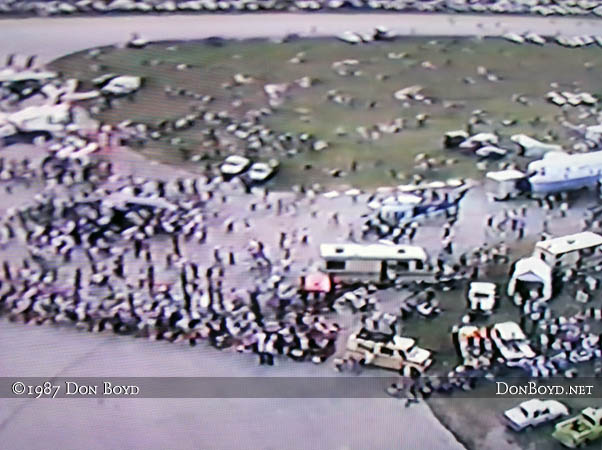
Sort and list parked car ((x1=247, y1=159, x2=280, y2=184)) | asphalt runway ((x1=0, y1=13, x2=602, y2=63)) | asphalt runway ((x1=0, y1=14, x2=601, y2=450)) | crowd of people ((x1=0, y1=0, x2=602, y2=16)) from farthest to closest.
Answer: crowd of people ((x1=0, y1=0, x2=602, y2=16))
asphalt runway ((x1=0, y1=13, x2=602, y2=63))
parked car ((x1=247, y1=159, x2=280, y2=184))
asphalt runway ((x1=0, y1=14, x2=601, y2=450))

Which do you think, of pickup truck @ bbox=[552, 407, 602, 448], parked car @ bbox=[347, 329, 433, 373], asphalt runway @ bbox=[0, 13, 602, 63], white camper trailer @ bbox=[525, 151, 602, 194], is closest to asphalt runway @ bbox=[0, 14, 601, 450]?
parked car @ bbox=[347, 329, 433, 373]

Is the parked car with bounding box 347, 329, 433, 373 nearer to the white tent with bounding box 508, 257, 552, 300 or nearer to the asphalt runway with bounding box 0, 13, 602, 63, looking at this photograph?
the white tent with bounding box 508, 257, 552, 300

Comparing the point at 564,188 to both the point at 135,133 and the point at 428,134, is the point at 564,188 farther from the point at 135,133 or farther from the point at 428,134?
the point at 135,133

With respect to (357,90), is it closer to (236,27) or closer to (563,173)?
(236,27)

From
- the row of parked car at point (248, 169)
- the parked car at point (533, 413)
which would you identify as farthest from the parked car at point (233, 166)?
the parked car at point (533, 413)

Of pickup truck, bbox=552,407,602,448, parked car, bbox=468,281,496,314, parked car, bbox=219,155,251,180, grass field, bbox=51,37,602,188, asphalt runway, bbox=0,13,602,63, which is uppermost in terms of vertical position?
asphalt runway, bbox=0,13,602,63

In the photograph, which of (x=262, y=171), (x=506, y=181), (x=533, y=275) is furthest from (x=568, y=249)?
(x=262, y=171)

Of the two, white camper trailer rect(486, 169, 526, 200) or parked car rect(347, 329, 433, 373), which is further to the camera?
white camper trailer rect(486, 169, 526, 200)

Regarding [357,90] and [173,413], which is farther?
[357,90]
